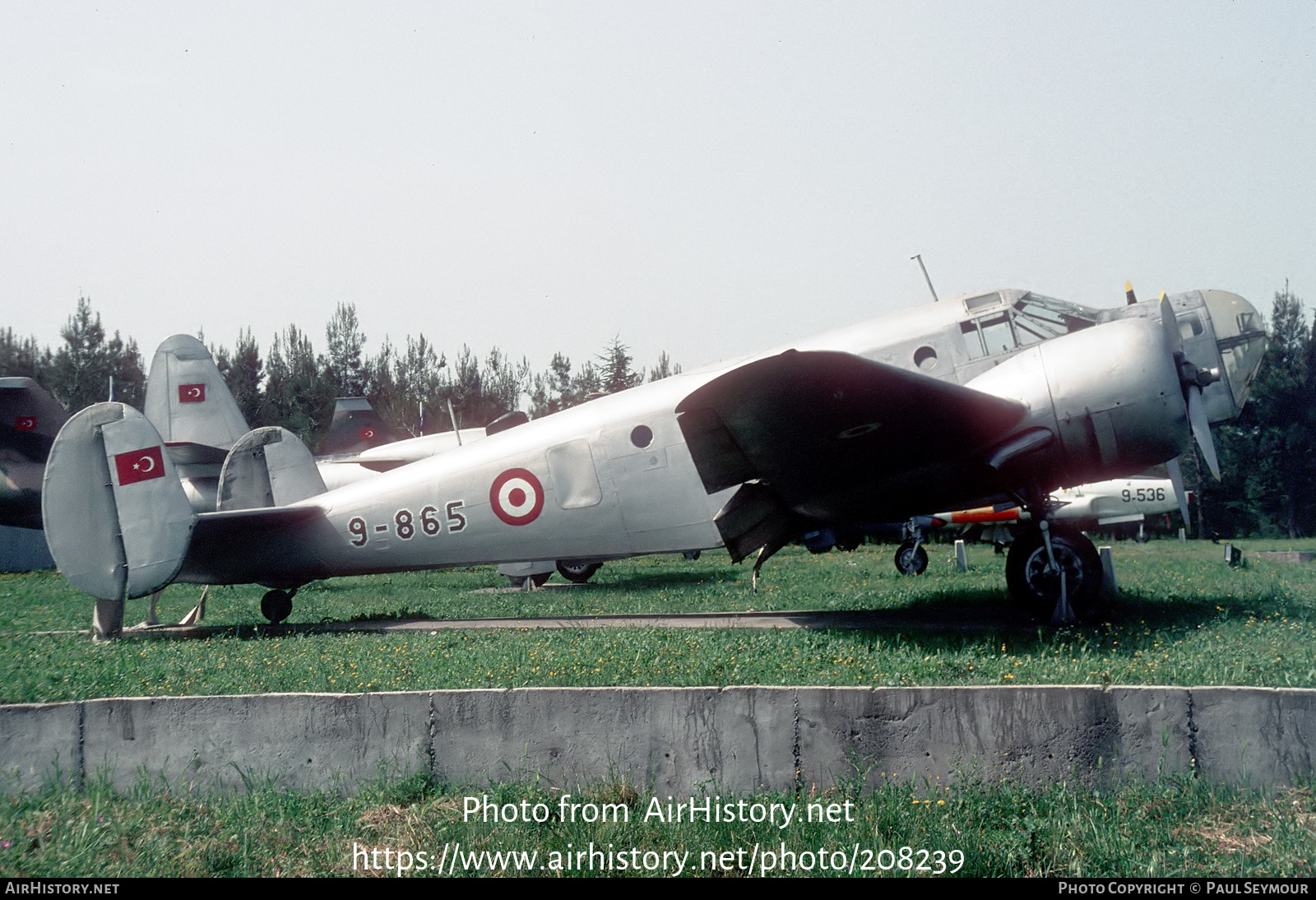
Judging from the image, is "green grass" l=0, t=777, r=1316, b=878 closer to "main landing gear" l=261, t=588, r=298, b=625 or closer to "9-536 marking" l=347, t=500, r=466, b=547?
"9-536 marking" l=347, t=500, r=466, b=547

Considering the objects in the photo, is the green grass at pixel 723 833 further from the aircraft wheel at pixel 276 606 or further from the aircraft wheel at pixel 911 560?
the aircraft wheel at pixel 911 560

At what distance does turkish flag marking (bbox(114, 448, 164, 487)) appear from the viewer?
10062 mm

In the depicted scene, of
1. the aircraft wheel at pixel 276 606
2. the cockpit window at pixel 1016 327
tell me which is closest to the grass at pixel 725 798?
the aircraft wheel at pixel 276 606

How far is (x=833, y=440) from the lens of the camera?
26.5 ft

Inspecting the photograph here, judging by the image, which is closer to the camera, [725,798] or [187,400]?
[725,798]

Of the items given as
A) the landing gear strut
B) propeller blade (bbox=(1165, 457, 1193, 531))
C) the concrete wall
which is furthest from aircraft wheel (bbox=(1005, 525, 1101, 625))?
the landing gear strut

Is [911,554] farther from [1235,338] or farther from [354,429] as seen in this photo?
[354,429]

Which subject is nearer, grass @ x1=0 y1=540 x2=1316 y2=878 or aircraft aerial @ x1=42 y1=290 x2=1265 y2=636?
grass @ x1=0 y1=540 x2=1316 y2=878

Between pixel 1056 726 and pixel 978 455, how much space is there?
443 cm

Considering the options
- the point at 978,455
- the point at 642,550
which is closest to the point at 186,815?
the point at 642,550

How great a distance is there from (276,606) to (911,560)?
12865mm

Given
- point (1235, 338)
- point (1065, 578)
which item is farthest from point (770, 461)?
point (1235, 338)

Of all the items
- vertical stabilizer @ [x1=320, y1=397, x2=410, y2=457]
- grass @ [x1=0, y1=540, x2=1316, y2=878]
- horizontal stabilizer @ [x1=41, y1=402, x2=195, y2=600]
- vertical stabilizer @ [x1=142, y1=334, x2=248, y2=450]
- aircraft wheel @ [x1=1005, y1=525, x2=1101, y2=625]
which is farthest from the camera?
vertical stabilizer @ [x1=320, y1=397, x2=410, y2=457]

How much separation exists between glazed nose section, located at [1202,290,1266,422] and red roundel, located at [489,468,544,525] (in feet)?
25.1
